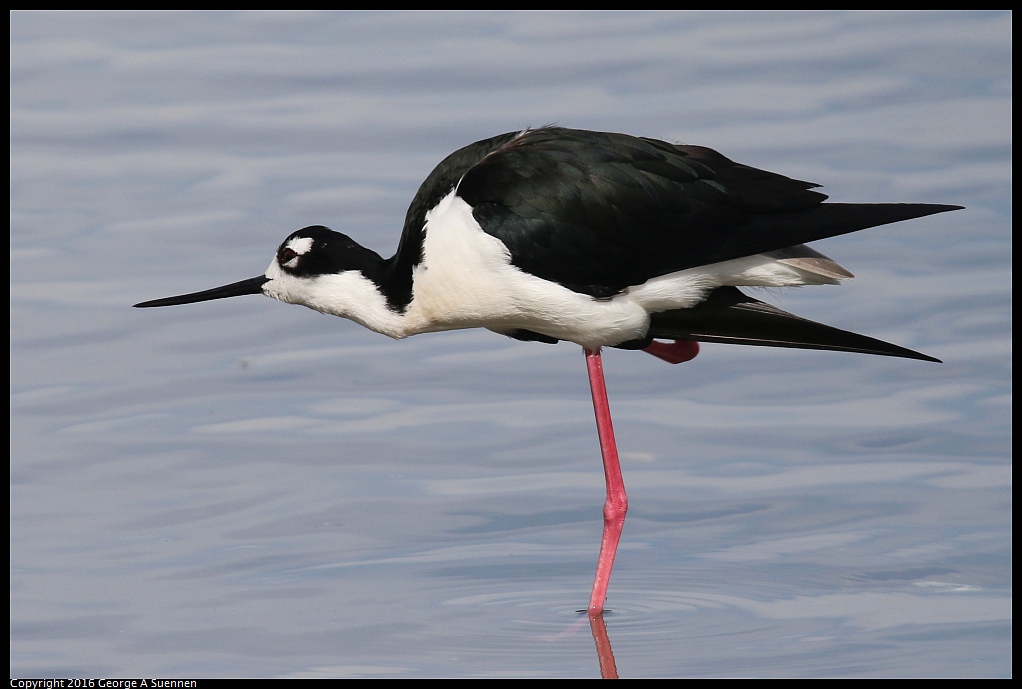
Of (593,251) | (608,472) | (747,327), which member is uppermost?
(593,251)

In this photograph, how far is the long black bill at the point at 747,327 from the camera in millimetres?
6730

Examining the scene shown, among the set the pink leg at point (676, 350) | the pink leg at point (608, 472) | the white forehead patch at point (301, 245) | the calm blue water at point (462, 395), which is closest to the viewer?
the calm blue water at point (462, 395)

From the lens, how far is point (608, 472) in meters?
7.03

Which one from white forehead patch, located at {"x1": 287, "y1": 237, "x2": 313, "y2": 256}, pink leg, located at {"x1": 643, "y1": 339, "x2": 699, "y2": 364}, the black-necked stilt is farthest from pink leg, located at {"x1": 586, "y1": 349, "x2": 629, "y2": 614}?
white forehead patch, located at {"x1": 287, "y1": 237, "x2": 313, "y2": 256}

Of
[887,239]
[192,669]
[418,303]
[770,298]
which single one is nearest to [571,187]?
[418,303]

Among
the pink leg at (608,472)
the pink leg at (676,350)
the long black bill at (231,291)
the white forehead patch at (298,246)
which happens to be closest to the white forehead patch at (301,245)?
the white forehead patch at (298,246)

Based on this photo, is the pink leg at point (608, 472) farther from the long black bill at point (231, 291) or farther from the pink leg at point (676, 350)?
the long black bill at point (231, 291)

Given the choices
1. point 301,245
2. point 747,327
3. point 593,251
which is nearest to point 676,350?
point 747,327

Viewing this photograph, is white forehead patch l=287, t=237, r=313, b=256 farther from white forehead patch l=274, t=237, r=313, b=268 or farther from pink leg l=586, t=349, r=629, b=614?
pink leg l=586, t=349, r=629, b=614

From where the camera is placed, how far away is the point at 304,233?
6.67m

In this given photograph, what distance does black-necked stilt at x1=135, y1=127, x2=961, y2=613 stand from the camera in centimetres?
638

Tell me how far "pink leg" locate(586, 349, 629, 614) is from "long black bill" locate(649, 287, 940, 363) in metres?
0.28

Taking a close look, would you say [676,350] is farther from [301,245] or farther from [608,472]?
[301,245]

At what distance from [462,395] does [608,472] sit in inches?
59.9
